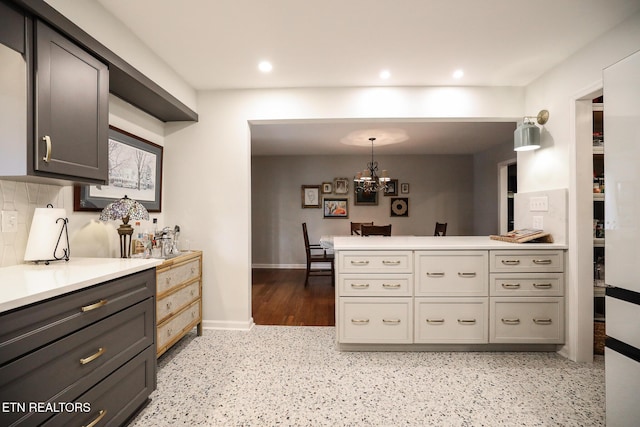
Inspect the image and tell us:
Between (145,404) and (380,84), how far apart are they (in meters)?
3.19

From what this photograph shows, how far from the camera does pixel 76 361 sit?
1.28m

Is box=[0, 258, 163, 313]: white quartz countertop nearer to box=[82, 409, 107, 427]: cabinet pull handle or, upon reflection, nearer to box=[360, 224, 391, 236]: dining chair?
box=[82, 409, 107, 427]: cabinet pull handle

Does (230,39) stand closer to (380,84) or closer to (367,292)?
(380,84)

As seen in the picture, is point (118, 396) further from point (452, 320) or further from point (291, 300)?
point (291, 300)

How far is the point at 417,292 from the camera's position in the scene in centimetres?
248

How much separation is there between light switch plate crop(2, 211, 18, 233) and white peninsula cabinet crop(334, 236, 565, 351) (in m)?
Answer: 2.06

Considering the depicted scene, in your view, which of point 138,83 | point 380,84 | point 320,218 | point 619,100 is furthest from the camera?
point 320,218

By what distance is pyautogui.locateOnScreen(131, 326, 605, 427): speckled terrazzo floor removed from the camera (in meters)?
1.73

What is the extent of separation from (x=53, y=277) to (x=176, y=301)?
1.16 meters

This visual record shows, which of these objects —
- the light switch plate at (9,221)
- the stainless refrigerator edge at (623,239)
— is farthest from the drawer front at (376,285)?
the light switch plate at (9,221)

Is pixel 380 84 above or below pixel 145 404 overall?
above

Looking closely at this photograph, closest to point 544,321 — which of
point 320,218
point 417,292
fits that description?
point 417,292

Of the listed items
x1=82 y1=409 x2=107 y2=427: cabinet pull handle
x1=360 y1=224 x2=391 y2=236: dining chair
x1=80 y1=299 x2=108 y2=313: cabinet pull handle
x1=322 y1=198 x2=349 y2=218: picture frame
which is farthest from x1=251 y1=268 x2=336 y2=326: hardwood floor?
x1=80 y1=299 x2=108 y2=313: cabinet pull handle

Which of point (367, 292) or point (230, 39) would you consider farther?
point (367, 292)
